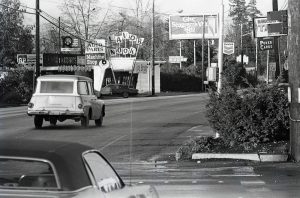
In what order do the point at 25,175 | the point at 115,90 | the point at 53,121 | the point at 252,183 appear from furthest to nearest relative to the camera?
the point at 115,90 → the point at 53,121 → the point at 252,183 → the point at 25,175

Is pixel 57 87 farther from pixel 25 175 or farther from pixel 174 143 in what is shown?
pixel 25 175

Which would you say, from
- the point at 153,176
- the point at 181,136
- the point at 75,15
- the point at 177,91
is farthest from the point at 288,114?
the point at 177,91

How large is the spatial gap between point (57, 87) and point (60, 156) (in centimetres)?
1780

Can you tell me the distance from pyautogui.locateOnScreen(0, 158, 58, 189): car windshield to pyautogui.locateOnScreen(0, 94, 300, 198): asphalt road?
4.31 metres

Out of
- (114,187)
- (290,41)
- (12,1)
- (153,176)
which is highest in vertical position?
(12,1)

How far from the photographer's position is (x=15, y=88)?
42344 millimetres

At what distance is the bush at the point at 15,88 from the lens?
1629 inches

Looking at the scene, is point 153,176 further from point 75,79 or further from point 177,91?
point 177,91

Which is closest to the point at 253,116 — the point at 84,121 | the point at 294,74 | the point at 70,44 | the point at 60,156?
the point at 294,74

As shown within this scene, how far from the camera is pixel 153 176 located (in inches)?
470

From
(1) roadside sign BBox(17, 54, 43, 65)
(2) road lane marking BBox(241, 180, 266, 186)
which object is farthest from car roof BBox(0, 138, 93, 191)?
(1) roadside sign BBox(17, 54, 43, 65)

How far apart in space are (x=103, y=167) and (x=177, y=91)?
74707 millimetres

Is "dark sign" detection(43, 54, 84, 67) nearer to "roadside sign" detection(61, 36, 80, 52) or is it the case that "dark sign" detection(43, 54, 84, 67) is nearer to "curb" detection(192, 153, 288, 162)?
"roadside sign" detection(61, 36, 80, 52)

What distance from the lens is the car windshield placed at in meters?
4.65
